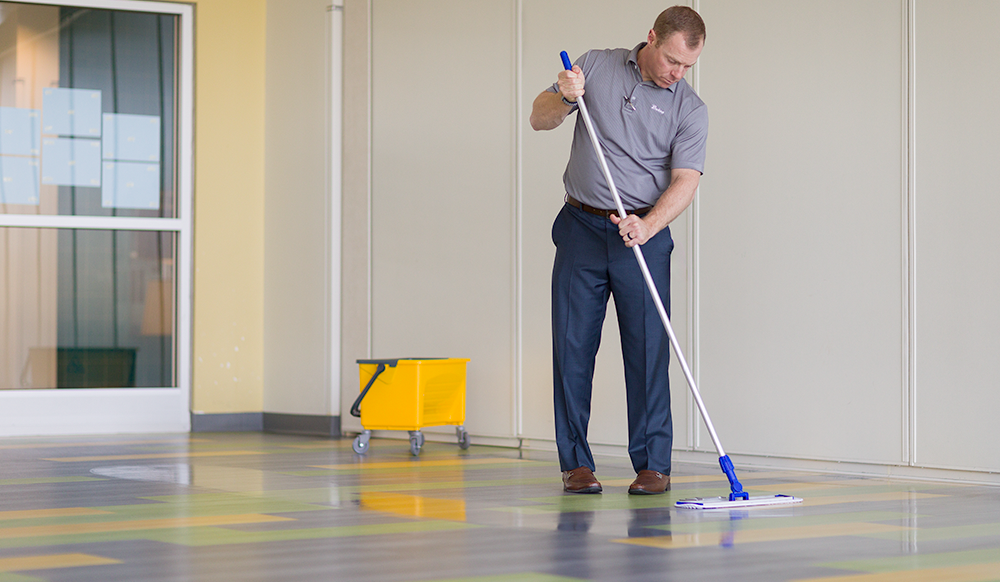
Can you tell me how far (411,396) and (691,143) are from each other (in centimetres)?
199

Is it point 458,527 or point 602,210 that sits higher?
point 602,210

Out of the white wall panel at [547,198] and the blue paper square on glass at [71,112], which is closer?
the white wall panel at [547,198]

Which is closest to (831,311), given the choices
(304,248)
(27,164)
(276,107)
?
(304,248)

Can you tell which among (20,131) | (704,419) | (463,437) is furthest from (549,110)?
(20,131)

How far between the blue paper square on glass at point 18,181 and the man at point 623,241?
12.8ft

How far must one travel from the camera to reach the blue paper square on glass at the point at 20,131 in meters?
6.30

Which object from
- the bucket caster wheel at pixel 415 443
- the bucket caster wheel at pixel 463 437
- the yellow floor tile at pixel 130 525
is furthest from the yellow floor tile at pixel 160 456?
the yellow floor tile at pixel 130 525

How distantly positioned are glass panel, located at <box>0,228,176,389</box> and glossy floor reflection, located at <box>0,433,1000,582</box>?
2.17m

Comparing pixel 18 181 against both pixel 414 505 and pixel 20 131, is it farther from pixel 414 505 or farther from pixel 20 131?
pixel 414 505

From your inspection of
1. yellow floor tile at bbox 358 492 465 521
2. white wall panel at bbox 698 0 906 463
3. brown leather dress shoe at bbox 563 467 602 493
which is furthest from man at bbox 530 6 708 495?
white wall panel at bbox 698 0 906 463

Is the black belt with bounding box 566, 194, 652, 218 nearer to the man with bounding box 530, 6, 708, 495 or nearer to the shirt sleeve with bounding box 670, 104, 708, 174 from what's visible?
the man with bounding box 530, 6, 708, 495

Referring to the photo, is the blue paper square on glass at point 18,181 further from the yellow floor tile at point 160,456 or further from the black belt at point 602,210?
the black belt at point 602,210

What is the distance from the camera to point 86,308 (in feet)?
21.0

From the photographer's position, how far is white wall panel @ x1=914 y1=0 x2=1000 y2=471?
3693 millimetres
